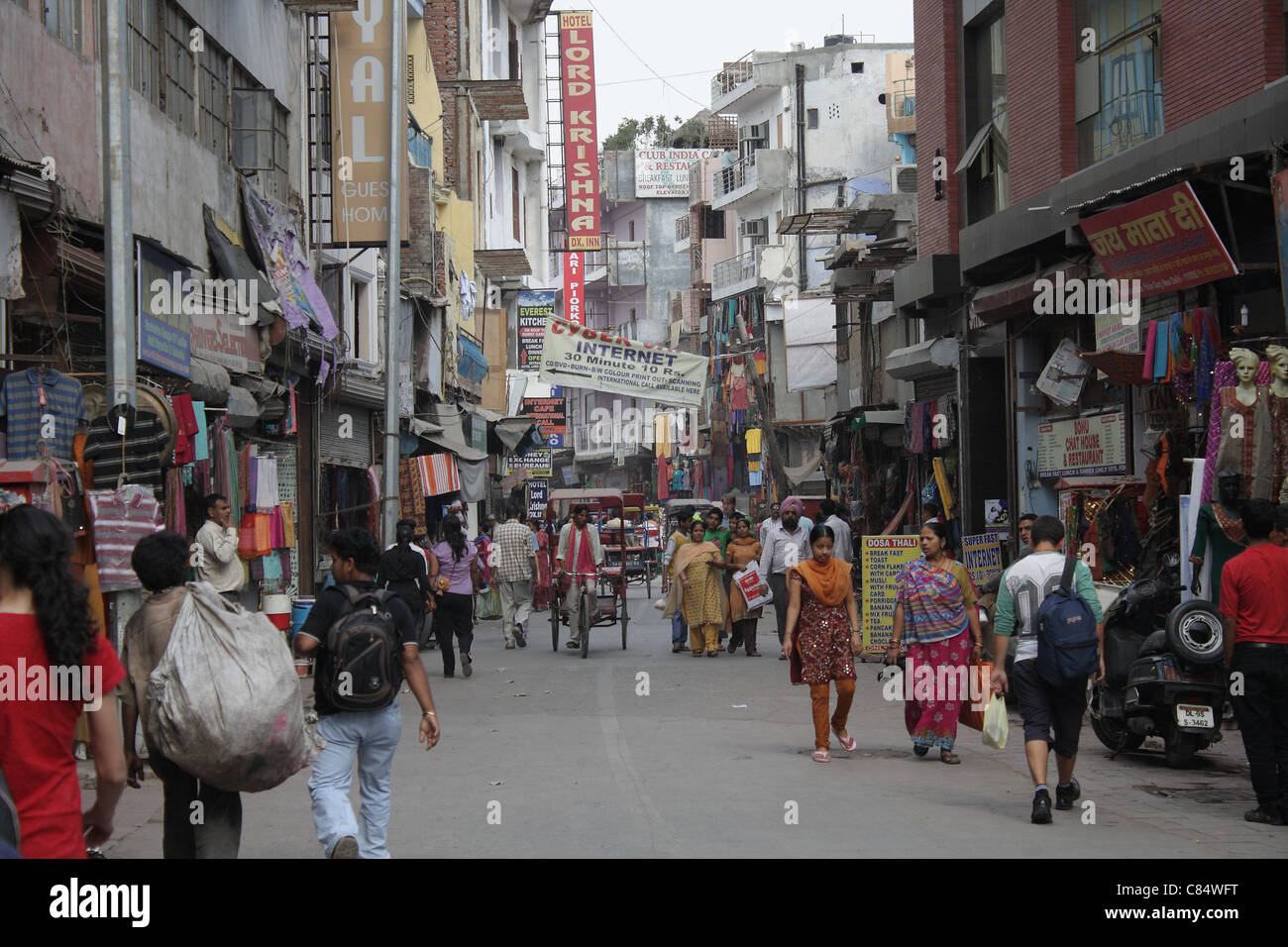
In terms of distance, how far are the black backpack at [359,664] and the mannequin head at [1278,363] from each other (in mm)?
7962

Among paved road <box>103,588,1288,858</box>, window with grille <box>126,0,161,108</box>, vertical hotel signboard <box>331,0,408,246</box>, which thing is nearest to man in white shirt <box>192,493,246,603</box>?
paved road <box>103,588,1288,858</box>

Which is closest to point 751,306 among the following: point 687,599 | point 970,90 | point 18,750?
point 970,90

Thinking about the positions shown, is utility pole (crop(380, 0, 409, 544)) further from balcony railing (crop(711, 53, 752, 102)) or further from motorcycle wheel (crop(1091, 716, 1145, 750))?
balcony railing (crop(711, 53, 752, 102))

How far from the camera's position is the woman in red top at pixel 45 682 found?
4.18m

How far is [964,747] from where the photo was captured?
11477 millimetres

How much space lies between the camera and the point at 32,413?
984 centimetres

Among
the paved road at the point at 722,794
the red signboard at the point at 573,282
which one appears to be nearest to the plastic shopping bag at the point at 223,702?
the paved road at the point at 722,794

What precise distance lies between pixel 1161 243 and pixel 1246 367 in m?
2.11

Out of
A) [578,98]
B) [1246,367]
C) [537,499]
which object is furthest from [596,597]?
[578,98]

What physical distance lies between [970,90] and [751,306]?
32.3m

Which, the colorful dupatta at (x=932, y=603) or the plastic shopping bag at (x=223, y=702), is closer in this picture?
the plastic shopping bag at (x=223, y=702)

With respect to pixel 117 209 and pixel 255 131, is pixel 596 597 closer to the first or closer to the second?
pixel 255 131

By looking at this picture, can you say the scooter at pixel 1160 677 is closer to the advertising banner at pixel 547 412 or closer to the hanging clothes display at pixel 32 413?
the hanging clothes display at pixel 32 413

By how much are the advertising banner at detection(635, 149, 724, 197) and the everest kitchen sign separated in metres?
51.7
